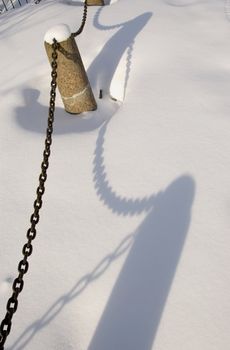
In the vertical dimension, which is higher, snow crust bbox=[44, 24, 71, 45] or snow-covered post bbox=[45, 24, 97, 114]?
snow crust bbox=[44, 24, 71, 45]

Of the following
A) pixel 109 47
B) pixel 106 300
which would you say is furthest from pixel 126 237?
pixel 109 47

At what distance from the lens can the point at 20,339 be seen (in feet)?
5.97

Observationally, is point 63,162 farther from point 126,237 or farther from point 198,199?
point 198,199

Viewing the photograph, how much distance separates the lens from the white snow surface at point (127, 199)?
6.03ft

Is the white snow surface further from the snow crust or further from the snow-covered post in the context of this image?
the snow crust

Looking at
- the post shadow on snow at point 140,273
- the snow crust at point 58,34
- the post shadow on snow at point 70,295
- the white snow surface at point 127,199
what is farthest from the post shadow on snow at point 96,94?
the post shadow on snow at point 70,295

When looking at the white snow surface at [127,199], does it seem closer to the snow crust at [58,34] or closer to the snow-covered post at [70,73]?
the snow-covered post at [70,73]

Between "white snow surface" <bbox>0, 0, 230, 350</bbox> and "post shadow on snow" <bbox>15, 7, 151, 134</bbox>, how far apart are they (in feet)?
0.05

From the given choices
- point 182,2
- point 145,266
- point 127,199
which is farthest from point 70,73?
point 182,2

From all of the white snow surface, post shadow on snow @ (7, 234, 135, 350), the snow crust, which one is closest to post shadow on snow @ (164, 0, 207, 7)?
the white snow surface

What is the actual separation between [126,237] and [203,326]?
68 centimetres

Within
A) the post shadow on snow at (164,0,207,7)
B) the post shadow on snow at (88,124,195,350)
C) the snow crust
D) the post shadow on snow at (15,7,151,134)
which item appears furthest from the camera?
the post shadow on snow at (164,0,207,7)

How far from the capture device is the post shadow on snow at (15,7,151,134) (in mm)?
3145

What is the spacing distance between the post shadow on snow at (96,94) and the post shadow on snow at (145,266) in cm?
81
